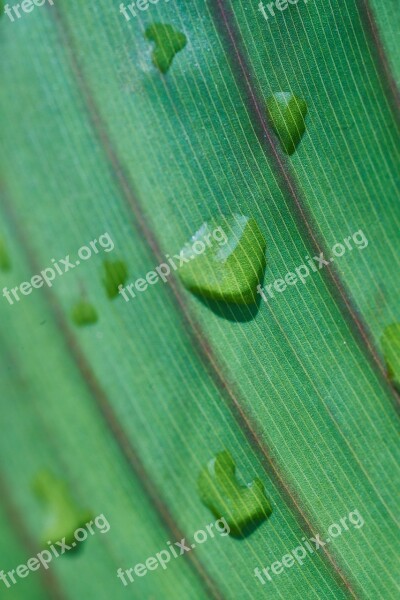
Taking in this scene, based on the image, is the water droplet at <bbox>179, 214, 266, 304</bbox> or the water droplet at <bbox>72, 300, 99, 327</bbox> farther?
the water droplet at <bbox>179, 214, 266, 304</bbox>

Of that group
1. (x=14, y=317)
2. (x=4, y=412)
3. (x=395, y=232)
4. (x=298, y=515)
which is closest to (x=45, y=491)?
(x=4, y=412)

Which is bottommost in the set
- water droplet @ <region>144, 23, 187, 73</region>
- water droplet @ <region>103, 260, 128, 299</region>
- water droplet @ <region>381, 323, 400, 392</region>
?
water droplet @ <region>381, 323, 400, 392</region>

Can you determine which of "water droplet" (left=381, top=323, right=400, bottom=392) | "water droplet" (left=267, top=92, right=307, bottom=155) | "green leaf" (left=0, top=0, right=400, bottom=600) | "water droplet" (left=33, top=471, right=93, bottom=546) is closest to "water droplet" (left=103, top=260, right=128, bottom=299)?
"green leaf" (left=0, top=0, right=400, bottom=600)

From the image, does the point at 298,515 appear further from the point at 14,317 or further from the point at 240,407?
the point at 14,317

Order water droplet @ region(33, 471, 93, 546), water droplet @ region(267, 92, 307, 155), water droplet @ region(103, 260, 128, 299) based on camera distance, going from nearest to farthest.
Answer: water droplet @ region(33, 471, 93, 546), water droplet @ region(103, 260, 128, 299), water droplet @ region(267, 92, 307, 155)

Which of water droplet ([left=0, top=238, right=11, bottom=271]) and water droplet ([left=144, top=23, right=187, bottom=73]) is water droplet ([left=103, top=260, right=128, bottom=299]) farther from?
water droplet ([left=144, top=23, right=187, bottom=73])

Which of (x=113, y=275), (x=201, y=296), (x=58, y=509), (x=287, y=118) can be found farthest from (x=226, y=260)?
(x=58, y=509)
